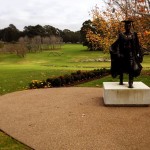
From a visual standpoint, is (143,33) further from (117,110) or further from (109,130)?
(109,130)

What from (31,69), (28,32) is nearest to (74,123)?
(31,69)

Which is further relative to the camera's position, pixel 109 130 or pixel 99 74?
pixel 99 74

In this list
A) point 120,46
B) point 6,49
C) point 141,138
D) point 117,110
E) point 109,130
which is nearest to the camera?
point 141,138

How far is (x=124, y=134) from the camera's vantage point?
26.4ft

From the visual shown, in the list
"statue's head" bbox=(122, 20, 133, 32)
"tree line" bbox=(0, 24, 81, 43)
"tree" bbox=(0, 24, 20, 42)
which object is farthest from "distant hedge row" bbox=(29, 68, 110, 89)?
"tree" bbox=(0, 24, 20, 42)

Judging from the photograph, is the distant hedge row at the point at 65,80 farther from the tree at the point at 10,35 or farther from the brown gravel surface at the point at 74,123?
the tree at the point at 10,35

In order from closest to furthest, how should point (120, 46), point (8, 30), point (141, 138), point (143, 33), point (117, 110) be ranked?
point (141, 138), point (117, 110), point (120, 46), point (143, 33), point (8, 30)

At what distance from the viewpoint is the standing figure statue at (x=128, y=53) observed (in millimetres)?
11625

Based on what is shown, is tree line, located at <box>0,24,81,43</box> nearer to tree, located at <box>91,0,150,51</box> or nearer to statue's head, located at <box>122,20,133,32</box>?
tree, located at <box>91,0,150,51</box>

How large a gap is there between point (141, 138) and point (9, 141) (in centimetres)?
311

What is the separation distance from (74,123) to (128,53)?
381 cm

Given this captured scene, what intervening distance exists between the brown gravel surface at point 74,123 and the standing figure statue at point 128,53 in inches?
57.3

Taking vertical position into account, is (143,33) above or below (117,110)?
above

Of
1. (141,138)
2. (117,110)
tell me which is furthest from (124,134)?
(117,110)
